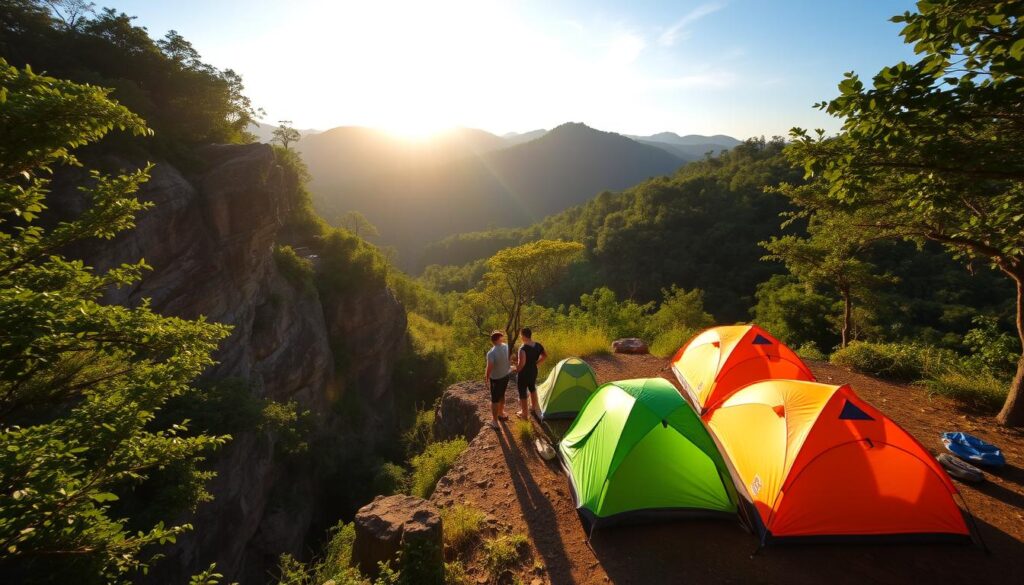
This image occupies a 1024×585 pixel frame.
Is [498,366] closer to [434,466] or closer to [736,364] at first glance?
[434,466]

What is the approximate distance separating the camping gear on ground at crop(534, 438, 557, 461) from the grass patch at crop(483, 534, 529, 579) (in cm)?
168

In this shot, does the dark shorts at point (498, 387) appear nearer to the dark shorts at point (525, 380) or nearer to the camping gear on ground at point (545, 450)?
the dark shorts at point (525, 380)

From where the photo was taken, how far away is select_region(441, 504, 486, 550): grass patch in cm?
487

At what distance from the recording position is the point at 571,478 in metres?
5.55

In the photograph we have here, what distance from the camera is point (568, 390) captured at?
7.60m

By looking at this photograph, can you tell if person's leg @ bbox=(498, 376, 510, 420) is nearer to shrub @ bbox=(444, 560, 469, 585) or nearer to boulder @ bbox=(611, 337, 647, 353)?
shrub @ bbox=(444, 560, 469, 585)

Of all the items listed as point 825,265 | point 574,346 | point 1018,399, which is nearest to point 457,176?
point 574,346

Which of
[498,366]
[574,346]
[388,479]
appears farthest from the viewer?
[388,479]

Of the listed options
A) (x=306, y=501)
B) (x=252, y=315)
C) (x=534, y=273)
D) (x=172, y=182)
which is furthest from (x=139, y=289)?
(x=534, y=273)

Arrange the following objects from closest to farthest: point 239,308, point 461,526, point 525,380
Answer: point 461,526, point 525,380, point 239,308

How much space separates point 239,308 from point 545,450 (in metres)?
13.3

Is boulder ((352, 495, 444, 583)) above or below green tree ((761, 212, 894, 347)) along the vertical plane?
below

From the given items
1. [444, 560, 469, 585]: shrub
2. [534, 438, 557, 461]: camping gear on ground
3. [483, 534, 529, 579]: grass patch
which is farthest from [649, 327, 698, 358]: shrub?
[444, 560, 469, 585]: shrub

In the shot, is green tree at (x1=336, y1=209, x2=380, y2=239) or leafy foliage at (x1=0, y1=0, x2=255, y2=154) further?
green tree at (x1=336, y1=209, x2=380, y2=239)
